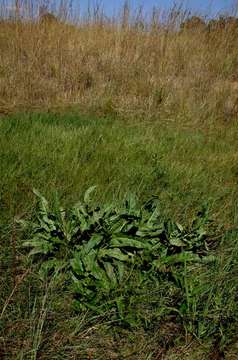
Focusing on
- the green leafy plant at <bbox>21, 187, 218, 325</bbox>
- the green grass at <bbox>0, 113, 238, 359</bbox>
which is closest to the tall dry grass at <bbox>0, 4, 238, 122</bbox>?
the green grass at <bbox>0, 113, 238, 359</bbox>

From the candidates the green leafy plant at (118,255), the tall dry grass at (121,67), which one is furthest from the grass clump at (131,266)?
the tall dry grass at (121,67)

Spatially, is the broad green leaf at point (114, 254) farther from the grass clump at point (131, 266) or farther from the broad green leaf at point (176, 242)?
the broad green leaf at point (176, 242)

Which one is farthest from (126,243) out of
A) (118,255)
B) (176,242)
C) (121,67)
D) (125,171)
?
(121,67)

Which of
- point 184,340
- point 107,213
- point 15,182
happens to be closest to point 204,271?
point 184,340

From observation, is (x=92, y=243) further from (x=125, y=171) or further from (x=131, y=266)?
(x=125, y=171)

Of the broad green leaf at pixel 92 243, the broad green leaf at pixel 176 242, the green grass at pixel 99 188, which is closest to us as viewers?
the green grass at pixel 99 188

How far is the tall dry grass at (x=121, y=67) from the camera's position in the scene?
564cm

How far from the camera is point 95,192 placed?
2656 mm

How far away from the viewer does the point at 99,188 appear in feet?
8.91

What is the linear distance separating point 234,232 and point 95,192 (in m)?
0.86

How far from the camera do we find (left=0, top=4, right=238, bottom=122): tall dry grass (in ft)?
18.5

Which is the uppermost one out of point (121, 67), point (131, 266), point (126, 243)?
point (121, 67)

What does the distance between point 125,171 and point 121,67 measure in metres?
3.61

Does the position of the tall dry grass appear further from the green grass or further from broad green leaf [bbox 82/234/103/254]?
broad green leaf [bbox 82/234/103/254]
